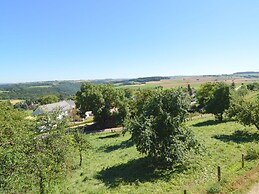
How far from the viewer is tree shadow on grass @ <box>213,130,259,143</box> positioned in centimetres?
2376

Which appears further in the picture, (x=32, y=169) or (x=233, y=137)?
(x=233, y=137)

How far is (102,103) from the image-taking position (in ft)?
168

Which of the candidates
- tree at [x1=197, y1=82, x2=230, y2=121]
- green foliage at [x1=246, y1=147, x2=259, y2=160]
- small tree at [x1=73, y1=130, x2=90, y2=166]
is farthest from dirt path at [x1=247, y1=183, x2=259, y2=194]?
tree at [x1=197, y1=82, x2=230, y2=121]

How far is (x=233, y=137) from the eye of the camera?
25.5m

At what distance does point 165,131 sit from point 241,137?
12.8m

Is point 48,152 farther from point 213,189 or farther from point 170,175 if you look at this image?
point 213,189

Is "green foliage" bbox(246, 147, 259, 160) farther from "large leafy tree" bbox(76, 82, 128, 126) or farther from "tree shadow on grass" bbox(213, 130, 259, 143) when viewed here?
"large leafy tree" bbox(76, 82, 128, 126)

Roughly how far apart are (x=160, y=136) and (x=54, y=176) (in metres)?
8.94

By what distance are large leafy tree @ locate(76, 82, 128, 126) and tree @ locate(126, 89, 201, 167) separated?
3052cm

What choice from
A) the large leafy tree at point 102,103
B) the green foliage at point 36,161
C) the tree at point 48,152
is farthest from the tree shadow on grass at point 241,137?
the large leafy tree at point 102,103

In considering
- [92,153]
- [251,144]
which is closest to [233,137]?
[251,144]

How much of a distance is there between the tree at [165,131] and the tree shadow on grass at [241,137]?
30.1 ft

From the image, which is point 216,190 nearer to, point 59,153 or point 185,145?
point 185,145

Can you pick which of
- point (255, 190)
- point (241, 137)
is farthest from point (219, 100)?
point (255, 190)
